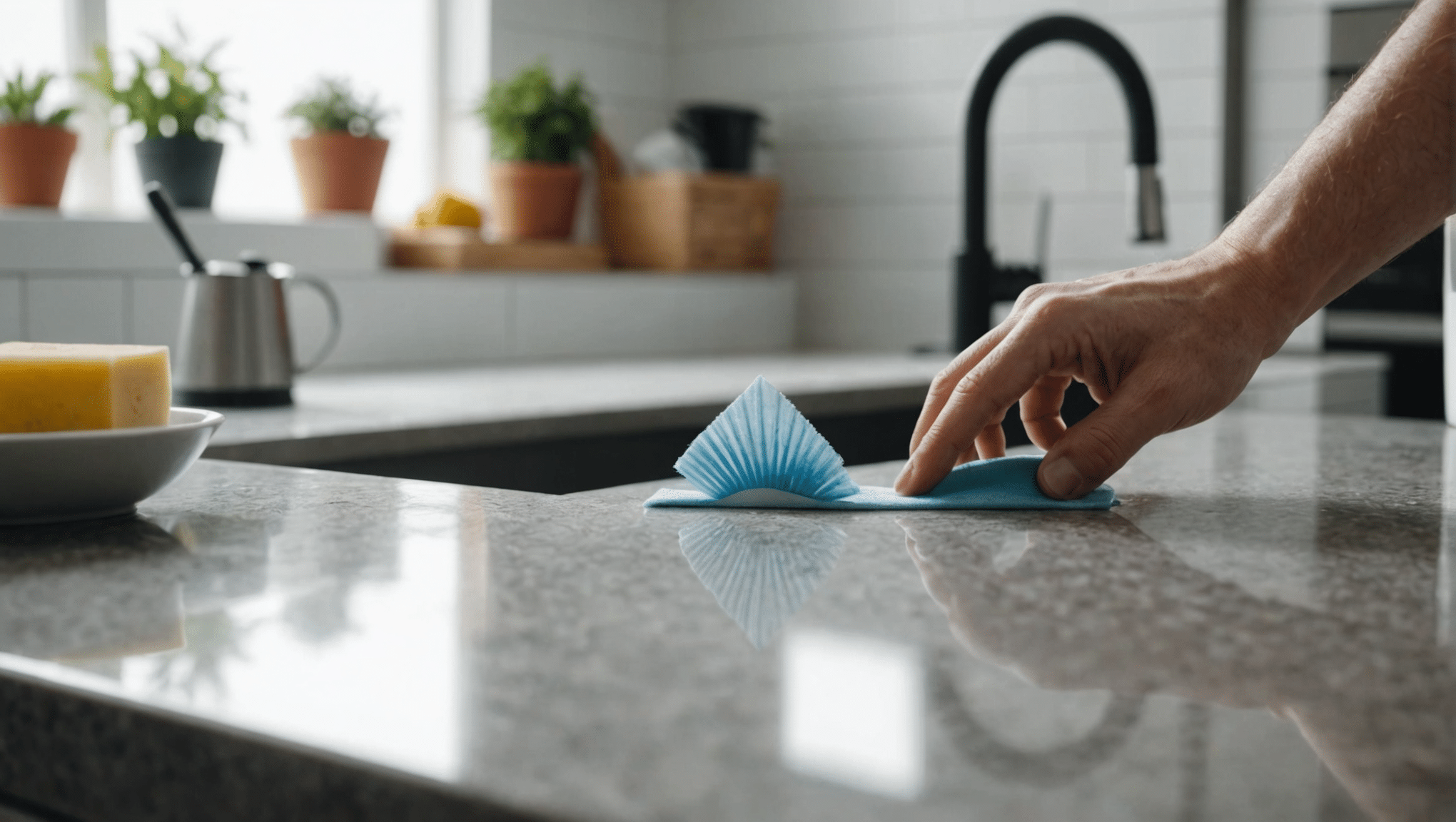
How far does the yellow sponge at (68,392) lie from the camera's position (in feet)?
2.09

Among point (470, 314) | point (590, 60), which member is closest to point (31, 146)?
point (470, 314)

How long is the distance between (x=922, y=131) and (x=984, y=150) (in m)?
0.97

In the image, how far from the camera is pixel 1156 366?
73 cm

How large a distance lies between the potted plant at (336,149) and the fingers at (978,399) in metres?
1.74

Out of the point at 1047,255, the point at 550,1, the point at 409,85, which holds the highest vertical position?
the point at 550,1

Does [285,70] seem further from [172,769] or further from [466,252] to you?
[172,769]

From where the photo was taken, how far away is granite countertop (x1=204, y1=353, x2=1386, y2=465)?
4.23ft

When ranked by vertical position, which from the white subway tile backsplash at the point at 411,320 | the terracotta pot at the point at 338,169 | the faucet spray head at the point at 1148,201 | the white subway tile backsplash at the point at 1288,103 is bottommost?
the white subway tile backsplash at the point at 411,320

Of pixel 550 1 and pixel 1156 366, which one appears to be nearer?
pixel 1156 366

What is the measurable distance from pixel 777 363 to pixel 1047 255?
2.15 ft

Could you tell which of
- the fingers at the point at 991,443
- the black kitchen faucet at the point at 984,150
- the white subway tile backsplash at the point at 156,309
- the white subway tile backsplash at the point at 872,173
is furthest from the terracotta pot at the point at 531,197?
the fingers at the point at 991,443

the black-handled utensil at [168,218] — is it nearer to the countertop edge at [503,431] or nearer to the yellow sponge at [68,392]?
the countertop edge at [503,431]

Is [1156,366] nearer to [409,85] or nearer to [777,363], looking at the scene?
[777,363]

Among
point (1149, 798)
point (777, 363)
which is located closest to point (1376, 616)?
point (1149, 798)
